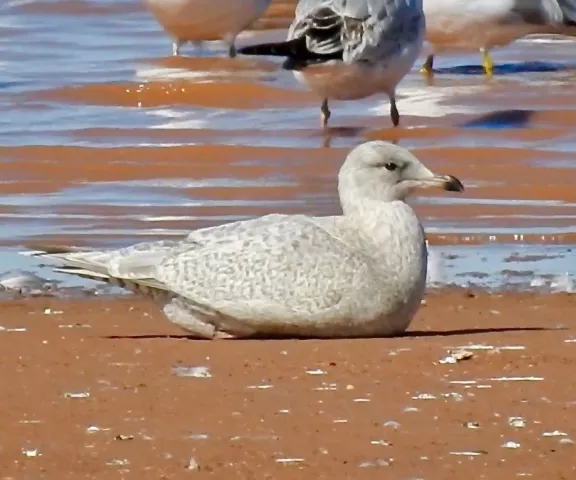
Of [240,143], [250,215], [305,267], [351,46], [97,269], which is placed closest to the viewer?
[305,267]

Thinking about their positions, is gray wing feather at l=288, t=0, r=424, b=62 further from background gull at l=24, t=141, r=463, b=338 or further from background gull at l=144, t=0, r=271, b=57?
background gull at l=24, t=141, r=463, b=338

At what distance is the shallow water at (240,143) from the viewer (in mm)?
9648

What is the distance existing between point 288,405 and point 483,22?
34.0 ft

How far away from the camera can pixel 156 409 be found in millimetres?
5227

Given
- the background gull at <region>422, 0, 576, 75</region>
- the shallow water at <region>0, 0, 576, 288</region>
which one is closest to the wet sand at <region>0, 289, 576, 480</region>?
the shallow water at <region>0, 0, 576, 288</region>

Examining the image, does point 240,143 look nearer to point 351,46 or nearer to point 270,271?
point 351,46

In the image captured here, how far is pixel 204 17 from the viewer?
1620 centimetres

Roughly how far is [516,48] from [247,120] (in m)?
4.50

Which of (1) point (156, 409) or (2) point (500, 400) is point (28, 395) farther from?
(2) point (500, 400)

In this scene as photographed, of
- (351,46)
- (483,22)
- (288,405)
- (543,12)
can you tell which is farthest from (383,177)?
(543,12)

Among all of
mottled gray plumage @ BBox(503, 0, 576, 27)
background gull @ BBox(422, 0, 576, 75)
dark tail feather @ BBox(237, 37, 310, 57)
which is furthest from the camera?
mottled gray plumage @ BBox(503, 0, 576, 27)

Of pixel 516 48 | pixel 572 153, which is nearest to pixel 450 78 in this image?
pixel 516 48

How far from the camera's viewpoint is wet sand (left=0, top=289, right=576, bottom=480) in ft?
15.1

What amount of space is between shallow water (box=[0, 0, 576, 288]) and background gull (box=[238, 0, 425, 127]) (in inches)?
13.1
